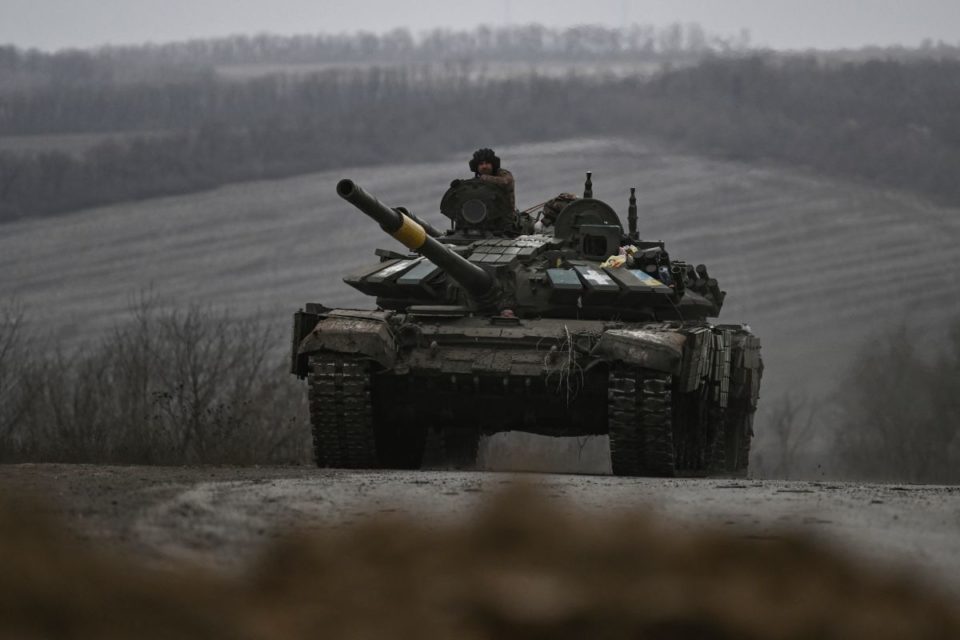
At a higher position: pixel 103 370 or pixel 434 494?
pixel 434 494

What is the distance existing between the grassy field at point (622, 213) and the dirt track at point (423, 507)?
2886 centimetres

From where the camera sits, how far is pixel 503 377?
15312 millimetres

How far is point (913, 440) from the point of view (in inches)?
1454

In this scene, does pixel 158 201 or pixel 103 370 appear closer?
pixel 103 370

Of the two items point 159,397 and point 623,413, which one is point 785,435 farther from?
point 623,413

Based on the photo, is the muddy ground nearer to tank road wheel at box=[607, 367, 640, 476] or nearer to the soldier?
tank road wheel at box=[607, 367, 640, 476]

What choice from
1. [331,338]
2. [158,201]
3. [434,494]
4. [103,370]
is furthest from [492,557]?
[158,201]

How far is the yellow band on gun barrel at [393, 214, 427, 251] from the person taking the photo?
15289 millimetres

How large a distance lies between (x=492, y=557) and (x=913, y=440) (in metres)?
31.8

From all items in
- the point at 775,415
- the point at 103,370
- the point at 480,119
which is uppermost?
the point at 480,119

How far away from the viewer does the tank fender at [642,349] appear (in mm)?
14734

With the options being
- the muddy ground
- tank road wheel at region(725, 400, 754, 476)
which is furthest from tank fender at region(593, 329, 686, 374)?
the muddy ground

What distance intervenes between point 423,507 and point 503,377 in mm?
5928

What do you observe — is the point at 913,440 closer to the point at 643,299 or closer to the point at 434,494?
the point at 643,299
